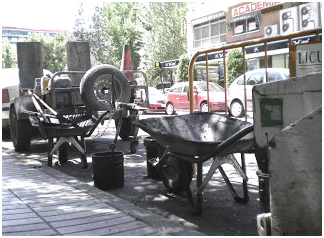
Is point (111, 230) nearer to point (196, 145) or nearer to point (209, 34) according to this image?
point (196, 145)

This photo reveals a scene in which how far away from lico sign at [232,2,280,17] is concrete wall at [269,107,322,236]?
26.5 metres

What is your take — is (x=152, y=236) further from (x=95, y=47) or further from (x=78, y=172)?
(x=95, y=47)

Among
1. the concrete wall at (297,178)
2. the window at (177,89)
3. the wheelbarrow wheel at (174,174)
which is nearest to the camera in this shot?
the concrete wall at (297,178)

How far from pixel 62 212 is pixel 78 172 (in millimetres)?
2511

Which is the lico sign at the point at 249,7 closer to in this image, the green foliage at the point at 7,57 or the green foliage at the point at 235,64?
the green foliage at the point at 235,64

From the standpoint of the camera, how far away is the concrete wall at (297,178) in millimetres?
1841

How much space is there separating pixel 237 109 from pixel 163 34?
A: 989 inches

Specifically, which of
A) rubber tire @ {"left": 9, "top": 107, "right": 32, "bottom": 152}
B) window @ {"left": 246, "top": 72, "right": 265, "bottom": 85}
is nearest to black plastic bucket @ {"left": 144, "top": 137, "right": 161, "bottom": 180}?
rubber tire @ {"left": 9, "top": 107, "right": 32, "bottom": 152}

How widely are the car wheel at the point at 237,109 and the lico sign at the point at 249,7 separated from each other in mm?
14677

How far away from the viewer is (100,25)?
4816 cm

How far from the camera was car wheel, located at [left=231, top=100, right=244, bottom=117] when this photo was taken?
14133 millimetres

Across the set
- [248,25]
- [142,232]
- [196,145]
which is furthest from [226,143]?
[248,25]

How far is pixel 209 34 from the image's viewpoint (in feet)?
111

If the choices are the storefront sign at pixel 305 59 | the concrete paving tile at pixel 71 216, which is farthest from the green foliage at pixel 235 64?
the concrete paving tile at pixel 71 216
